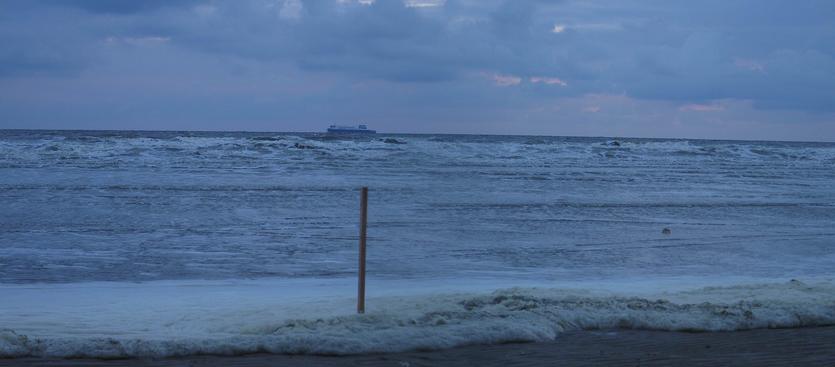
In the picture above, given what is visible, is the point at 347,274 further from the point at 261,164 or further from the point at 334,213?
the point at 261,164

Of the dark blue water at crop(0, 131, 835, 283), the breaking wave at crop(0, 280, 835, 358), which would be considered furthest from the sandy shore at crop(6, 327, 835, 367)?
the dark blue water at crop(0, 131, 835, 283)

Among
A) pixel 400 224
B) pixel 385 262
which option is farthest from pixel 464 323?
pixel 400 224

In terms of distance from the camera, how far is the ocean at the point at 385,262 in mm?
6184

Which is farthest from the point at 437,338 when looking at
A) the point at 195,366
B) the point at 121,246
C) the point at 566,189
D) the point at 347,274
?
the point at 566,189

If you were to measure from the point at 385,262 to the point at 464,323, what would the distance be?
4.18 metres

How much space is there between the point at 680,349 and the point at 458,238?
274 inches

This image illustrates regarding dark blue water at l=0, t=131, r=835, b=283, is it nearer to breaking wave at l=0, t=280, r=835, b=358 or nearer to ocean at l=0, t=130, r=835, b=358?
ocean at l=0, t=130, r=835, b=358

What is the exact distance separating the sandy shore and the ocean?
148 millimetres

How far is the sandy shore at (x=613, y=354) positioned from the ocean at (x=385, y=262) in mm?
148

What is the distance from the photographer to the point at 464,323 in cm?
624

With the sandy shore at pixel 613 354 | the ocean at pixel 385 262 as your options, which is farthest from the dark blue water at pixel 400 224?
the sandy shore at pixel 613 354

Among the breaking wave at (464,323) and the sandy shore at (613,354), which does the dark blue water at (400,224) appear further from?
the sandy shore at (613,354)

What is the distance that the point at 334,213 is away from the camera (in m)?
15.7

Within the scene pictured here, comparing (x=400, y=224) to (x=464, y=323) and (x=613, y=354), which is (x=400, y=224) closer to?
(x=464, y=323)
